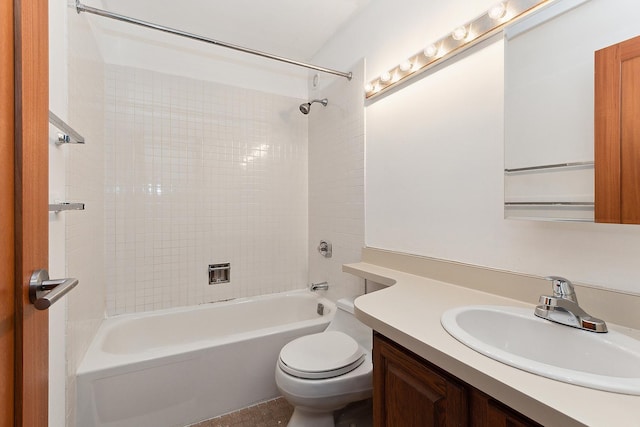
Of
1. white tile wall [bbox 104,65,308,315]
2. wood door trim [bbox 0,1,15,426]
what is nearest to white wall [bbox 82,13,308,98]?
white tile wall [bbox 104,65,308,315]

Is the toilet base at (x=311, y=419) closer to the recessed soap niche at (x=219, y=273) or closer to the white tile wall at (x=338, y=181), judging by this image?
the white tile wall at (x=338, y=181)

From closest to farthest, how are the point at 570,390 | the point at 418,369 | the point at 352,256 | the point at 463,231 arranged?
the point at 570,390
the point at 418,369
the point at 463,231
the point at 352,256

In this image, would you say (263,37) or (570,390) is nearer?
(570,390)

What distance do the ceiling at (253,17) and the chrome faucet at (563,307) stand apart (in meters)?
1.95

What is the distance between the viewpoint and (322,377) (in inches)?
51.3

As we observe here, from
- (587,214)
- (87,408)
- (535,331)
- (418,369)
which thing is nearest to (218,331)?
(87,408)

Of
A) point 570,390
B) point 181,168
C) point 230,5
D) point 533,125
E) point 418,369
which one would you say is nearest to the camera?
point 570,390

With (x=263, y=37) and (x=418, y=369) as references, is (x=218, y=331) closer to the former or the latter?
(x=418, y=369)

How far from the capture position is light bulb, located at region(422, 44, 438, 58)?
1342mm

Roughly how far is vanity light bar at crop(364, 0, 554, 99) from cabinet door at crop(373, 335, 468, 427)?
1.25 metres

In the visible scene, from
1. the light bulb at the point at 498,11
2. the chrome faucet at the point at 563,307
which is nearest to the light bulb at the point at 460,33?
the light bulb at the point at 498,11

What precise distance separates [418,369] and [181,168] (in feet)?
6.98

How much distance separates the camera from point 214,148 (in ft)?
7.63

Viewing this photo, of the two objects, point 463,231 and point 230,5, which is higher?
point 230,5
